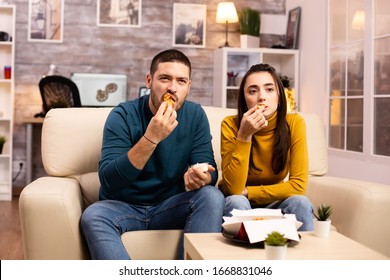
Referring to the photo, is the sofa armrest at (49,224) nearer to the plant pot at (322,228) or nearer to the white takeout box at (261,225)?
the white takeout box at (261,225)

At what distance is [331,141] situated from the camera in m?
5.09

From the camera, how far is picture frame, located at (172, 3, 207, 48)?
618cm

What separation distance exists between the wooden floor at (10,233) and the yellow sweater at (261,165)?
148 centimetres

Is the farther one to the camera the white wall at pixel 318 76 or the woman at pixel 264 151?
the white wall at pixel 318 76

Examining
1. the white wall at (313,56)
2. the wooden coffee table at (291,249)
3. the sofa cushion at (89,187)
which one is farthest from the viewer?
the white wall at (313,56)

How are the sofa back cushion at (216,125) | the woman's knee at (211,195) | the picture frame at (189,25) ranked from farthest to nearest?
the picture frame at (189,25) → the sofa back cushion at (216,125) → the woman's knee at (211,195)

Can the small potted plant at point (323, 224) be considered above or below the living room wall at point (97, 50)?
below

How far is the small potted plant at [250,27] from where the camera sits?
19.7ft

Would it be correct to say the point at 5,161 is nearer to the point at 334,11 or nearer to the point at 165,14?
the point at 165,14

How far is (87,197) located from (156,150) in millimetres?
410

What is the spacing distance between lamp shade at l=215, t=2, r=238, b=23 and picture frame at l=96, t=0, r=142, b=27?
2.77 ft

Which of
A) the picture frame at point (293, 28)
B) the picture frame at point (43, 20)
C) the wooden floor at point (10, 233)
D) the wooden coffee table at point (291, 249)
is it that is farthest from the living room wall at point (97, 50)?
the wooden coffee table at point (291, 249)
